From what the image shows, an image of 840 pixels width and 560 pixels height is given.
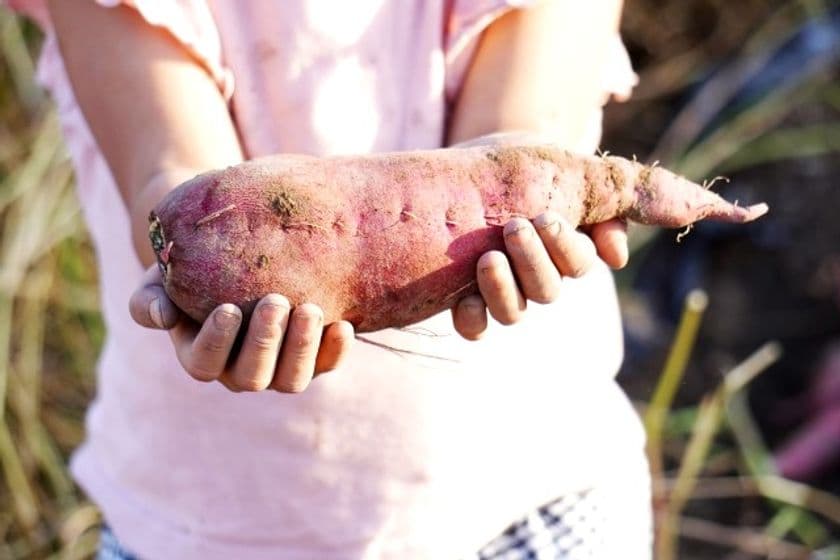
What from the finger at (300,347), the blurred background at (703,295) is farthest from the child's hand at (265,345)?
the blurred background at (703,295)

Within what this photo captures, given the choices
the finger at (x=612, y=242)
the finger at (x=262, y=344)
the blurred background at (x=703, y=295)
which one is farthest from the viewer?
the blurred background at (x=703, y=295)

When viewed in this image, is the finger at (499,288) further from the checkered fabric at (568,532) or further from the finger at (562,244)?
the checkered fabric at (568,532)

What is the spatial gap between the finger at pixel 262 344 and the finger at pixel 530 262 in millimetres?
159

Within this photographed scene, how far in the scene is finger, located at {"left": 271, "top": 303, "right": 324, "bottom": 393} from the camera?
72 centimetres

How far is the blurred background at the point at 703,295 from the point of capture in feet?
5.49

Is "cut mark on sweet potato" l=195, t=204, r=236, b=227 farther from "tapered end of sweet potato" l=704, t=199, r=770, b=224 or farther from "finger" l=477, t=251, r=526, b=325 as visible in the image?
"tapered end of sweet potato" l=704, t=199, r=770, b=224

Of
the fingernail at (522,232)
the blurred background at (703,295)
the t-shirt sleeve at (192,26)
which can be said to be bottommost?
the blurred background at (703,295)

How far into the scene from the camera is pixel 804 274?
1.94 metres

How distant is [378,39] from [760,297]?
1186 millimetres

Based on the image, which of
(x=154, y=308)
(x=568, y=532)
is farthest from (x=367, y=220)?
(x=568, y=532)

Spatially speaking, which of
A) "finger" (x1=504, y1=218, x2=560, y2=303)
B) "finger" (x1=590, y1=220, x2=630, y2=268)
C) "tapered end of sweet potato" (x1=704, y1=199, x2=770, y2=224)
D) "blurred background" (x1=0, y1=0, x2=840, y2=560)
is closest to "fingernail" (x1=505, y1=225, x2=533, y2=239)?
"finger" (x1=504, y1=218, x2=560, y2=303)

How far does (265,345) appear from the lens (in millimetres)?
719

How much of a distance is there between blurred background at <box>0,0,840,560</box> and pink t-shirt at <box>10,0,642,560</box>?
527mm

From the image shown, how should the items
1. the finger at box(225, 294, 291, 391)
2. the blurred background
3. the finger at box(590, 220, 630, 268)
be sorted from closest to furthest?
the finger at box(225, 294, 291, 391), the finger at box(590, 220, 630, 268), the blurred background
